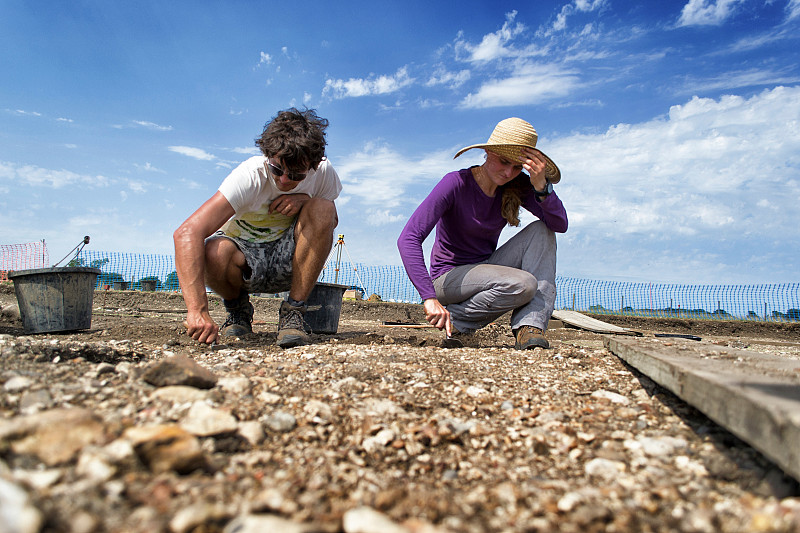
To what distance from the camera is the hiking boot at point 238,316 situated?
3.65 meters

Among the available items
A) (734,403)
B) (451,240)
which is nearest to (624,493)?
(734,403)

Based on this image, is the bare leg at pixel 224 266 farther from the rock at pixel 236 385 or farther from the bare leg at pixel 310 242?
the rock at pixel 236 385

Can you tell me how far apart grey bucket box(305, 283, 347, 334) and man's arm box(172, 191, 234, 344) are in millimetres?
1387

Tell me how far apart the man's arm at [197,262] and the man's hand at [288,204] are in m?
0.41

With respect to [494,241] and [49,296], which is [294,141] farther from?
[49,296]

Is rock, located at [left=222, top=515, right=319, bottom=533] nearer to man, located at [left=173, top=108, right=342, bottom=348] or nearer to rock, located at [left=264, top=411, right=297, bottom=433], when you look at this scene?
rock, located at [left=264, top=411, right=297, bottom=433]

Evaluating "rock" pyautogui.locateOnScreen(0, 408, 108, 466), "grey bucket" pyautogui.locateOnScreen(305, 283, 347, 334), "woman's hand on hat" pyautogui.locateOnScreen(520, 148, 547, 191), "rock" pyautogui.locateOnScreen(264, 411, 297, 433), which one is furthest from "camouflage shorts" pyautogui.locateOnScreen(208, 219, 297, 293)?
"rock" pyautogui.locateOnScreen(0, 408, 108, 466)

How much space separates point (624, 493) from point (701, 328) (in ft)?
42.6

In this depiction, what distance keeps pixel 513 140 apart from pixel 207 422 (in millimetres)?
2363

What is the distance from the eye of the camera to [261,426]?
1.40 metres

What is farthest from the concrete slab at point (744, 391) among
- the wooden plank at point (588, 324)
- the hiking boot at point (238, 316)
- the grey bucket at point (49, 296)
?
the wooden plank at point (588, 324)

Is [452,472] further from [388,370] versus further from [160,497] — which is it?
Answer: [388,370]

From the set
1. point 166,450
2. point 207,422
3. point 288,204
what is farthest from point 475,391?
point 288,204

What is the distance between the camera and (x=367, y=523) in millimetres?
921
